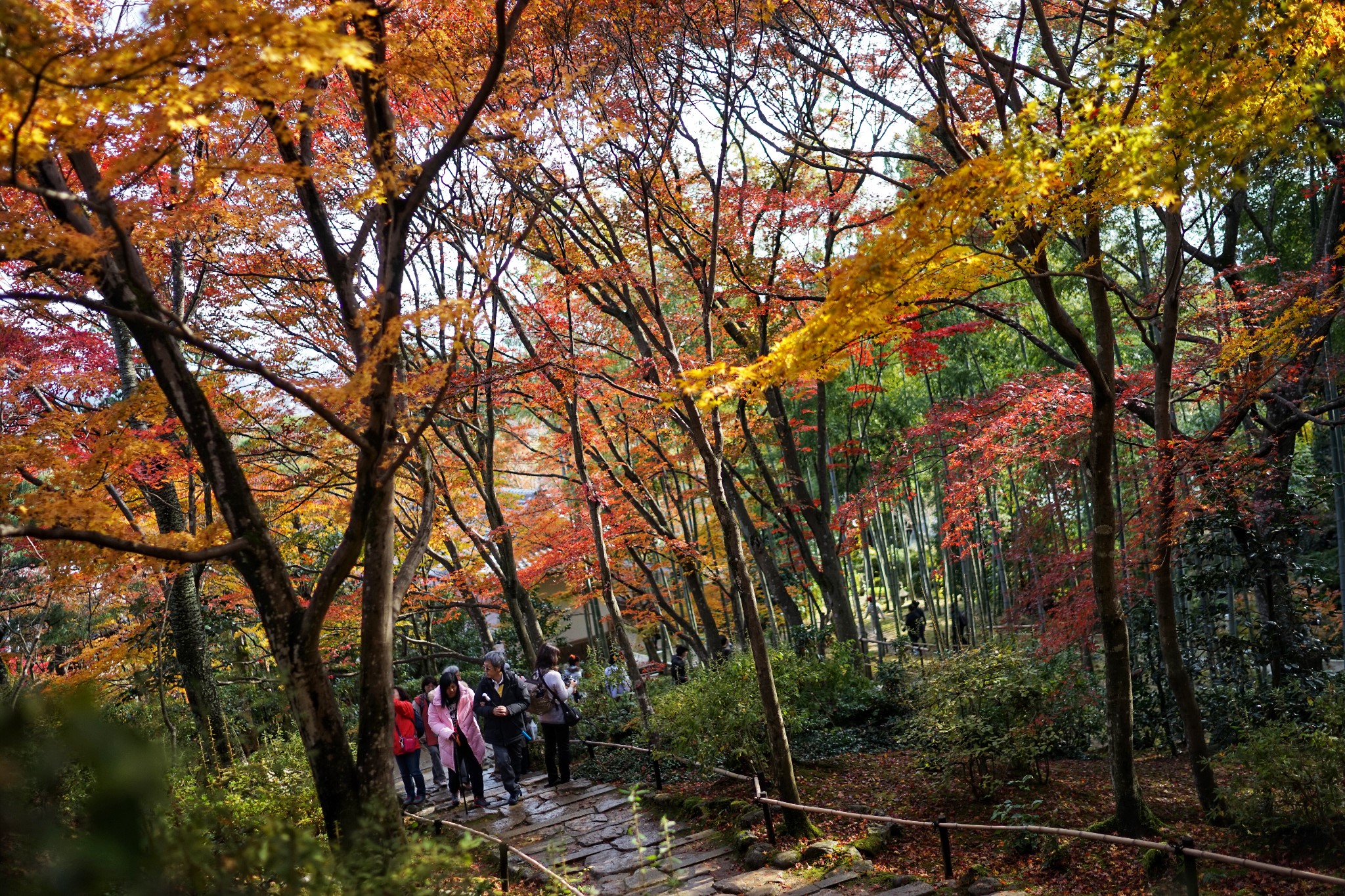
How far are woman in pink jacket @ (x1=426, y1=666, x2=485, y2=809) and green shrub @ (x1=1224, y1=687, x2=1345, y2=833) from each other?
624 centimetres

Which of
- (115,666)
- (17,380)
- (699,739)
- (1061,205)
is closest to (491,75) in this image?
(1061,205)

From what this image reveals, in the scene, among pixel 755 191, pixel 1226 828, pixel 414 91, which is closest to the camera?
pixel 1226 828

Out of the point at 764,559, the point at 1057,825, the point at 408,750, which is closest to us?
the point at 1057,825

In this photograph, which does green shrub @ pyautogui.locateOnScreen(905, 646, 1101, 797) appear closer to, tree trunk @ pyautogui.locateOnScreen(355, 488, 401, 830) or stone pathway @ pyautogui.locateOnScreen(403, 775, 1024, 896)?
stone pathway @ pyautogui.locateOnScreen(403, 775, 1024, 896)

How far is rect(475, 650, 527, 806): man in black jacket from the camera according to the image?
26.9 feet

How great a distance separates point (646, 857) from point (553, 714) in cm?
339

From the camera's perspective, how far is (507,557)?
10289 mm

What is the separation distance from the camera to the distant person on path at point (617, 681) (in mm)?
12445

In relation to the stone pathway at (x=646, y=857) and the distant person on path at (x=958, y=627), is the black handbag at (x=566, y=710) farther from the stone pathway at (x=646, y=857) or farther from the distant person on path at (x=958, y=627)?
the distant person on path at (x=958, y=627)

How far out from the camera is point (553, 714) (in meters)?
8.53

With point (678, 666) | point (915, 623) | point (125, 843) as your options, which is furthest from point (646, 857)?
point (915, 623)

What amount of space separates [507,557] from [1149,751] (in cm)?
752

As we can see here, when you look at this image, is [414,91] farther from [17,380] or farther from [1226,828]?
[1226,828]

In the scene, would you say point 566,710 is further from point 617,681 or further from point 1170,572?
point 1170,572
